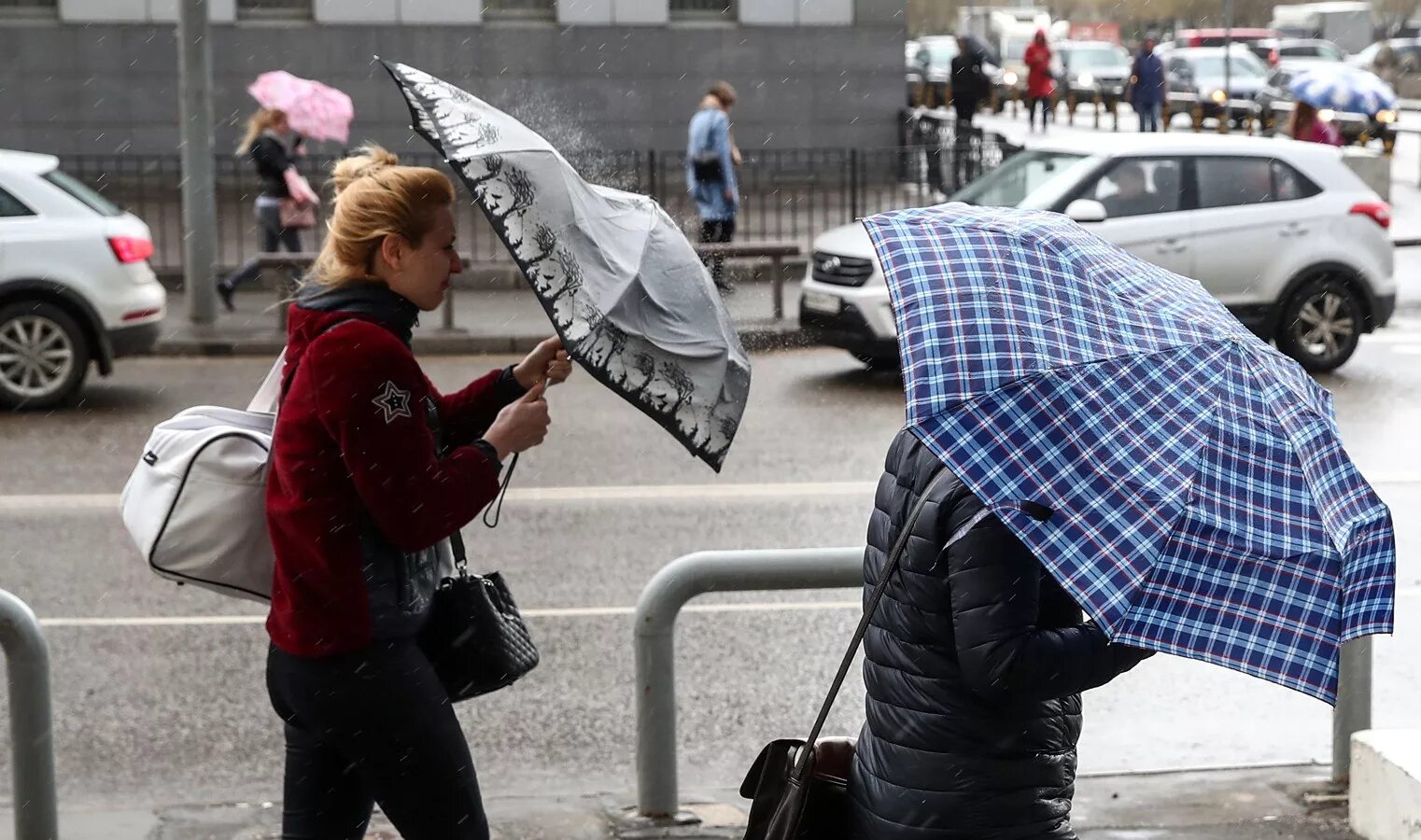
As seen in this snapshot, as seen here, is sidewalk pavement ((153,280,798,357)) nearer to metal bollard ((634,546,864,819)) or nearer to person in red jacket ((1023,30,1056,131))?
metal bollard ((634,546,864,819))

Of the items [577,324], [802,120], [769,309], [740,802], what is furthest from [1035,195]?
[802,120]

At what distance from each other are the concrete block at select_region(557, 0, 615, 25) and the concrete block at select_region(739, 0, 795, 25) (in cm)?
184

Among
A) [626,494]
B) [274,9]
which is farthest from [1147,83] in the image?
[626,494]

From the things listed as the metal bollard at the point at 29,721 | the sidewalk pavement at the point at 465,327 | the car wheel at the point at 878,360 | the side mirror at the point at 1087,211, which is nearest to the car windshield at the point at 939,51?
the sidewalk pavement at the point at 465,327

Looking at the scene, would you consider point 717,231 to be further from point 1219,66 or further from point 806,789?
point 1219,66

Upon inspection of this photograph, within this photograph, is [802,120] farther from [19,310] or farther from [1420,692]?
[1420,692]

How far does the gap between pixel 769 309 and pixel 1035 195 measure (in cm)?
329

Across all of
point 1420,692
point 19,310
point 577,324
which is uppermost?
point 577,324

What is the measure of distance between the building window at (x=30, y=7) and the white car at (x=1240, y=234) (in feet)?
47.3

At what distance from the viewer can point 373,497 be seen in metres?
2.92

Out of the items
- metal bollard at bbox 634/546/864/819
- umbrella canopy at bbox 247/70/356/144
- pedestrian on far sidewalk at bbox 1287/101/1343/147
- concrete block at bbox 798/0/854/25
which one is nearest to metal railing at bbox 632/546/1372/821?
metal bollard at bbox 634/546/864/819

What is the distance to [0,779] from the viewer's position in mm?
5168

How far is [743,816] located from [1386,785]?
1.62 meters

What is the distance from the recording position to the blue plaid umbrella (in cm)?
244
